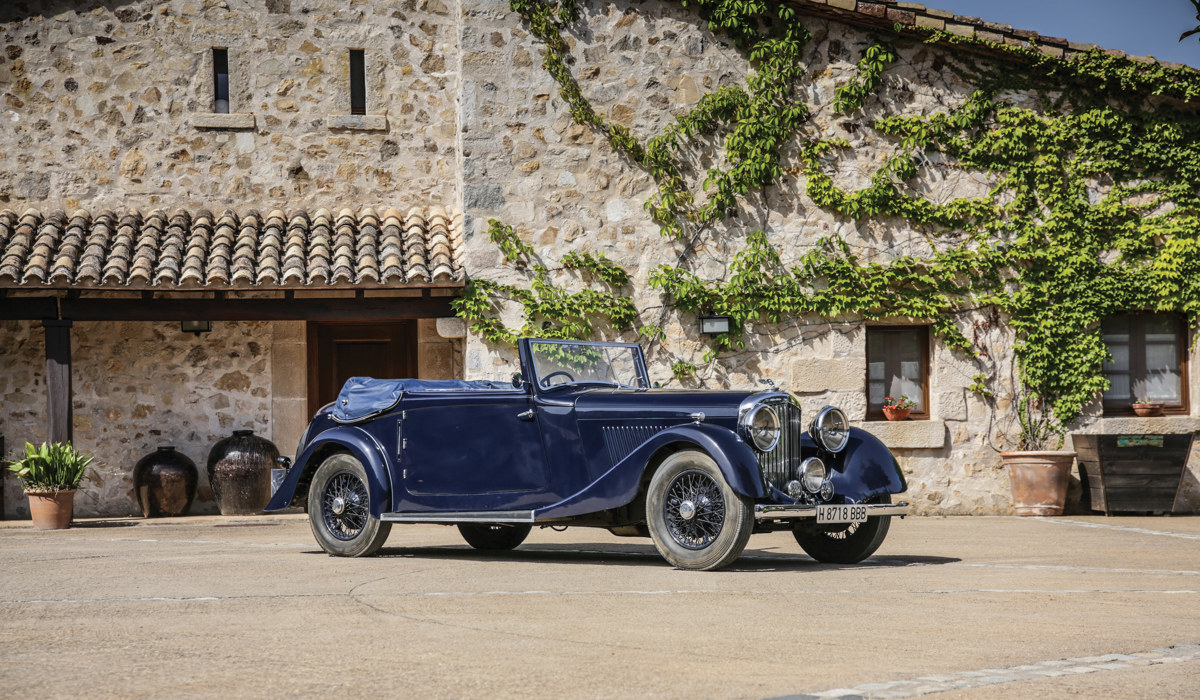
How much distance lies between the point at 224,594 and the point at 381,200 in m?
8.31

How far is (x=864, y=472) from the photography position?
663cm

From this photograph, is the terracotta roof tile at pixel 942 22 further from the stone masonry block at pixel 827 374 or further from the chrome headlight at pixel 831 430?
the chrome headlight at pixel 831 430

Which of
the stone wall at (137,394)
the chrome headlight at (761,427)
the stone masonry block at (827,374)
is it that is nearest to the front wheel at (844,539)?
the chrome headlight at (761,427)

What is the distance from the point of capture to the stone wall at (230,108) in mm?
12812

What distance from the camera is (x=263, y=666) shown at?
350 cm

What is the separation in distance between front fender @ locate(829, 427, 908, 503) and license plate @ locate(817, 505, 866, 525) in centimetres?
11

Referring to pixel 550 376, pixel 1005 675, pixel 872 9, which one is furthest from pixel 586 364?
pixel 872 9

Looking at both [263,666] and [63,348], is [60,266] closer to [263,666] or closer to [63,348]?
[63,348]

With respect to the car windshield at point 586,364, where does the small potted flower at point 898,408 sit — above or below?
below

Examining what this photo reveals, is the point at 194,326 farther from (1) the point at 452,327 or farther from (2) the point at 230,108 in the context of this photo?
(1) the point at 452,327

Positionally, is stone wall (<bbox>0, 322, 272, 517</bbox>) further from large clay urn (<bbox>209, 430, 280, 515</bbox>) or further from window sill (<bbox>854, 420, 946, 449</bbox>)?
window sill (<bbox>854, 420, 946, 449</bbox>)

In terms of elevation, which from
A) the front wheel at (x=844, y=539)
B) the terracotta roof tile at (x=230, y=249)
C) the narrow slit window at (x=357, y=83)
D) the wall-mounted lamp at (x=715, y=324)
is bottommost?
the front wheel at (x=844, y=539)

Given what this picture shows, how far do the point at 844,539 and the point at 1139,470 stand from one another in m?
5.58

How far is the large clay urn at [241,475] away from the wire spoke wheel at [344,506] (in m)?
4.72
